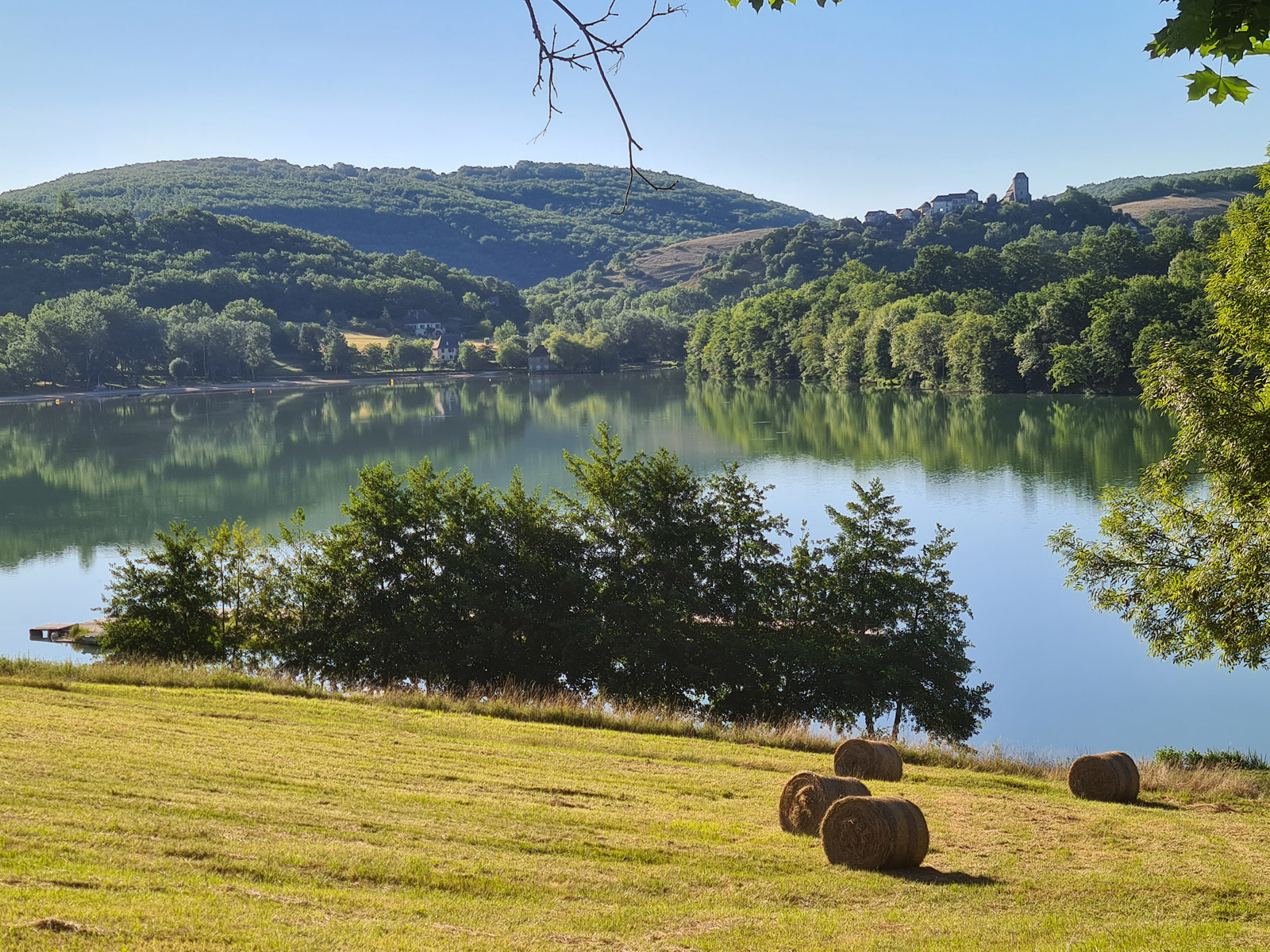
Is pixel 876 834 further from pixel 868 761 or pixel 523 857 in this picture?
pixel 868 761

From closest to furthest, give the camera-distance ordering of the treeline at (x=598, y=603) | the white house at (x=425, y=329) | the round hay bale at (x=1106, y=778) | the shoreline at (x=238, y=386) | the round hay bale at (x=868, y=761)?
the round hay bale at (x=1106, y=778)
the round hay bale at (x=868, y=761)
the treeline at (x=598, y=603)
the shoreline at (x=238, y=386)
the white house at (x=425, y=329)

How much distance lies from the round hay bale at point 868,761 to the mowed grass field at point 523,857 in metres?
0.32

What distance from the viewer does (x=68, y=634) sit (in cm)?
2694

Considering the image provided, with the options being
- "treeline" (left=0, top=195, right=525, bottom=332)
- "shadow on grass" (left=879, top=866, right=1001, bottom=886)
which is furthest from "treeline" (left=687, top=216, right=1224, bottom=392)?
"treeline" (left=0, top=195, right=525, bottom=332)

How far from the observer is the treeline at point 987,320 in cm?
7750

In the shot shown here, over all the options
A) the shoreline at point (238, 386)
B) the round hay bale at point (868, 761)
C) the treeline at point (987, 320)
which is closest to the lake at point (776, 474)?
the shoreline at point (238, 386)

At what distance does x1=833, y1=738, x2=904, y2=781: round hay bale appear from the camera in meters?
13.1

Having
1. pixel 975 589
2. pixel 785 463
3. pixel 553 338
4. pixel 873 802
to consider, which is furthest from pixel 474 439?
pixel 553 338

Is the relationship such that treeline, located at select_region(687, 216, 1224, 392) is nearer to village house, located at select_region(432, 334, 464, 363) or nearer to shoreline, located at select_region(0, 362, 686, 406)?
shoreline, located at select_region(0, 362, 686, 406)

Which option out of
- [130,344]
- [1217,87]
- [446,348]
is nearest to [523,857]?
[1217,87]

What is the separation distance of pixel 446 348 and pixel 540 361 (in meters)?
23.7

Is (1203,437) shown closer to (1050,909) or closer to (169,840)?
(1050,909)

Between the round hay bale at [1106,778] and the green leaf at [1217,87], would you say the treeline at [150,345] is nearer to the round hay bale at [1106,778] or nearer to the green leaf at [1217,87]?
the round hay bale at [1106,778]

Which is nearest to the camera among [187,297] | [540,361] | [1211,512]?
[1211,512]
